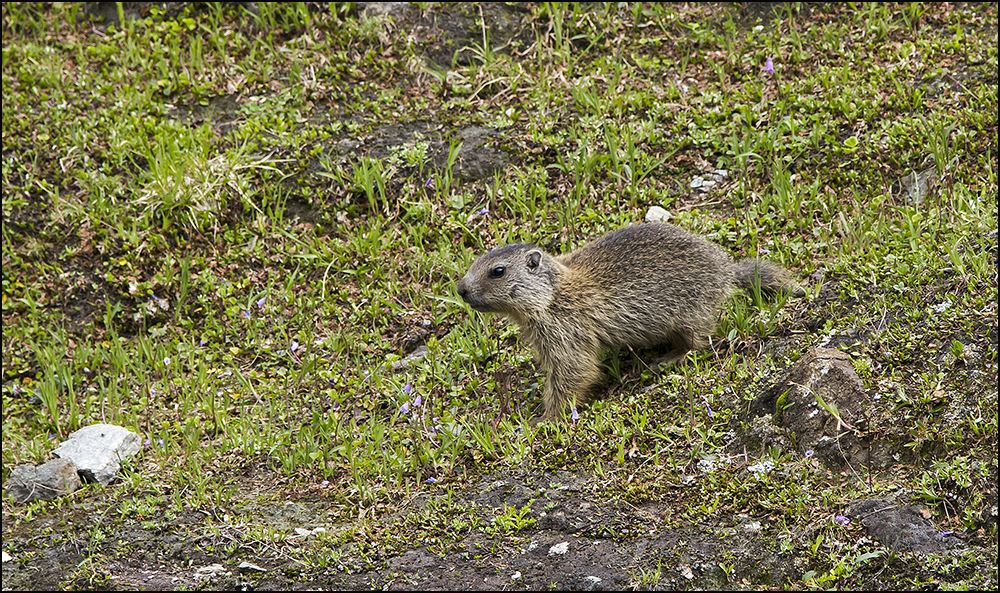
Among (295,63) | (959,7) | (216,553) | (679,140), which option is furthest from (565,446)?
(959,7)

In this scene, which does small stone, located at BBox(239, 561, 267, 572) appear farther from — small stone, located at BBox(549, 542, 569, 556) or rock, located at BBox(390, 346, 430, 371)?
rock, located at BBox(390, 346, 430, 371)

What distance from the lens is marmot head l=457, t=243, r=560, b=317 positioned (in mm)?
6234

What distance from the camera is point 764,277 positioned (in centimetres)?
640

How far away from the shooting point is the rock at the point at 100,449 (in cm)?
613

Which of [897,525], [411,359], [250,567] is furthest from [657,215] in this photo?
[250,567]

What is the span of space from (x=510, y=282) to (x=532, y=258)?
0.25 m

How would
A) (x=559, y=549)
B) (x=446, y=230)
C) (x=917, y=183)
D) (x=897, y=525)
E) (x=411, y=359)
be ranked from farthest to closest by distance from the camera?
(x=446, y=230)
(x=917, y=183)
(x=411, y=359)
(x=559, y=549)
(x=897, y=525)

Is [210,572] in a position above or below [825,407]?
below

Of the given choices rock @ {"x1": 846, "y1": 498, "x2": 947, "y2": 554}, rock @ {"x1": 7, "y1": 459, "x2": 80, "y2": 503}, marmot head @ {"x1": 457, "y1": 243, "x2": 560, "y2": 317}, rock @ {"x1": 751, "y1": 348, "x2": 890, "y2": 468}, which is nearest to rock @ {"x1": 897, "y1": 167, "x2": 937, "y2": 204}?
rock @ {"x1": 751, "y1": 348, "x2": 890, "y2": 468}

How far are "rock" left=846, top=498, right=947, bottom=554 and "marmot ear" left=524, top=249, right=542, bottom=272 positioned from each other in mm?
2766

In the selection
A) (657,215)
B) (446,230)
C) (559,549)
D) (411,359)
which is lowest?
(411,359)

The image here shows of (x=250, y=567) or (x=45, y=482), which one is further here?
(x=45, y=482)

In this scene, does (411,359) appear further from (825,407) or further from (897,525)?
(897,525)

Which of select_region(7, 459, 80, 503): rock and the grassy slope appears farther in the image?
select_region(7, 459, 80, 503): rock
